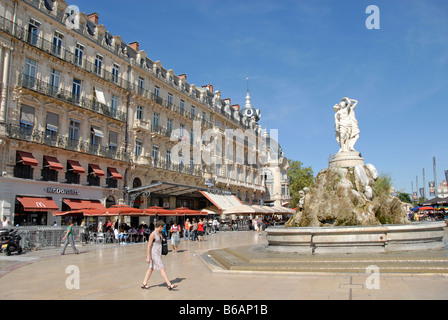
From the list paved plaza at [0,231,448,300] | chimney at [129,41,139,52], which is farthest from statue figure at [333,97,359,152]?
chimney at [129,41,139,52]

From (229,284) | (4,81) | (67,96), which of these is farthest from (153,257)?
(67,96)

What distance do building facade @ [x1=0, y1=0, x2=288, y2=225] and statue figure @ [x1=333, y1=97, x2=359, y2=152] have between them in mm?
16382

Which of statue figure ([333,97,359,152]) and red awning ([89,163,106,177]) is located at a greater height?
statue figure ([333,97,359,152])

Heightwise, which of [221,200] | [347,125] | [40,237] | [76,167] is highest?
[347,125]

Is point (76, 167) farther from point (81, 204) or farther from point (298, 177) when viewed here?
point (298, 177)

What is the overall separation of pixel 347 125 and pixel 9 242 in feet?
45.6

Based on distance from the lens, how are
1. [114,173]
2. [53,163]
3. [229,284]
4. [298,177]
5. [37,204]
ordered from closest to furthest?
[229,284] < [37,204] < [53,163] < [114,173] < [298,177]

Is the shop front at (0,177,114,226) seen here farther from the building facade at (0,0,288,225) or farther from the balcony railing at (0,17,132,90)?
the balcony railing at (0,17,132,90)

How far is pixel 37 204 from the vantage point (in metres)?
21.0

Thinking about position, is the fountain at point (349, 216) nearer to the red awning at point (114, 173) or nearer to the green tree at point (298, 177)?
the red awning at point (114, 173)

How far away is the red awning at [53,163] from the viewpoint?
2200 cm

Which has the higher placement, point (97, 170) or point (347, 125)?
point (347, 125)

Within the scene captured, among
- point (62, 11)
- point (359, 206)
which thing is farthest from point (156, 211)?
point (62, 11)

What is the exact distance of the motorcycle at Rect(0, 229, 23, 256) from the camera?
13.1 meters
